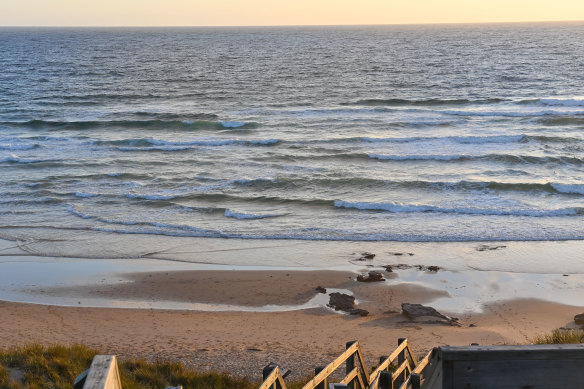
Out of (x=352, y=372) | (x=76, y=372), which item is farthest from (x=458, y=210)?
(x=352, y=372)

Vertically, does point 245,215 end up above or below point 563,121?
below

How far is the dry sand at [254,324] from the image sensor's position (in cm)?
1077

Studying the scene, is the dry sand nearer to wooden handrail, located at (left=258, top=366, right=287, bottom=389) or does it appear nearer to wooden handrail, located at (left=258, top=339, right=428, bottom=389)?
wooden handrail, located at (left=258, top=339, right=428, bottom=389)

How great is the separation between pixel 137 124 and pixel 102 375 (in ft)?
123

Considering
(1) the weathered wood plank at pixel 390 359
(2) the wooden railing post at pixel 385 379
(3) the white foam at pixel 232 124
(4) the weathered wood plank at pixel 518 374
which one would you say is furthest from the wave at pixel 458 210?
(3) the white foam at pixel 232 124

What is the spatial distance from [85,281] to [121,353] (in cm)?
501

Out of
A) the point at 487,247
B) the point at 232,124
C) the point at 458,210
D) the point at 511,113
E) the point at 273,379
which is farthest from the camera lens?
the point at 511,113

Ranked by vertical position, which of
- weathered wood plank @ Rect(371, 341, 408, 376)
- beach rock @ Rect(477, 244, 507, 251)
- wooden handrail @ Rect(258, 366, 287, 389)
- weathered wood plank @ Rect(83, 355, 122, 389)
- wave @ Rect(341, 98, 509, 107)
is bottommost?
beach rock @ Rect(477, 244, 507, 251)

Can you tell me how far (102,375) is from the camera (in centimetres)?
289

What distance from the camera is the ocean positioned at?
19781mm

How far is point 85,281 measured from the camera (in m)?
15.0

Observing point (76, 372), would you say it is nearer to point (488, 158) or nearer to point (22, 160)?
point (22, 160)

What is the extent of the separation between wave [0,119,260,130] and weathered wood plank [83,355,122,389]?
114 ft

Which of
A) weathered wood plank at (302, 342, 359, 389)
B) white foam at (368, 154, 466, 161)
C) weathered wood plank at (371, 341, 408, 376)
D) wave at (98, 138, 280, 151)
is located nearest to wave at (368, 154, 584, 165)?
white foam at (368, 154, 466, 161)
